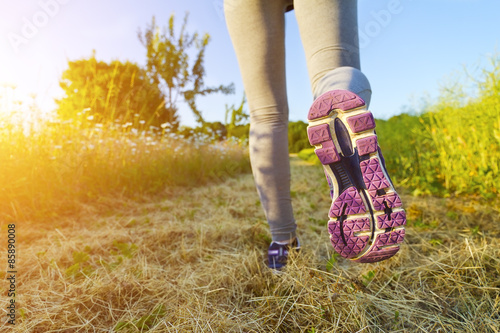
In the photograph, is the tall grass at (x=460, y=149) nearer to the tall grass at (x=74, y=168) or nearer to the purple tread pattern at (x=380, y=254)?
the purple tread pattern at (x=380, y=254)

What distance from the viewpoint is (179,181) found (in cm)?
391

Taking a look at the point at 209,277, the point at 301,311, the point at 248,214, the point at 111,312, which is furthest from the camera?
the point at 248,214

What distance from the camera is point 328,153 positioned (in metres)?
0.76

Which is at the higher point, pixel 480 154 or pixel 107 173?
pixel 107 173

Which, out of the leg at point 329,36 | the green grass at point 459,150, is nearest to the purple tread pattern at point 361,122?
the leg at point 329,36

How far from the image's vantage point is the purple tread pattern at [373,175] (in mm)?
723

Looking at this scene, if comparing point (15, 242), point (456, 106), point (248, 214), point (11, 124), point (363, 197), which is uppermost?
point (11, 124)

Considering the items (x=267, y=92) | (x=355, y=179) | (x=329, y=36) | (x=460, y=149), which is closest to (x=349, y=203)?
(x=355, y=179)

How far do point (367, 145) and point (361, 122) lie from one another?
0.06 metres

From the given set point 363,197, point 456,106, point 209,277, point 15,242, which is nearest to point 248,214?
point 209,277

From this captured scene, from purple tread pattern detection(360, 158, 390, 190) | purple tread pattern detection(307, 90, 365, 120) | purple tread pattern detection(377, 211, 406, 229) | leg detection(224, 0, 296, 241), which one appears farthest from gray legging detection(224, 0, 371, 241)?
purple tread pattern detection(377, 211, 406, 229)

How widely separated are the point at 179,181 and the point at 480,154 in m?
3.18

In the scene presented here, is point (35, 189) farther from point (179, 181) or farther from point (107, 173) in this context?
point (179, 181)

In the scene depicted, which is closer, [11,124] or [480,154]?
→ [480,154]
